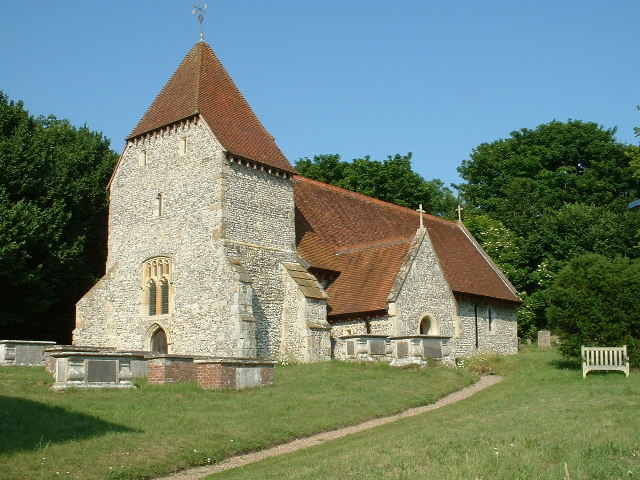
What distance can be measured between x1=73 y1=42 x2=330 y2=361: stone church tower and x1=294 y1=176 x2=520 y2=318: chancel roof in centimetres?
174

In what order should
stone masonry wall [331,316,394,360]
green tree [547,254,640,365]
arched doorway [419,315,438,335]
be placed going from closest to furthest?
green tree [547,254,640,365], stone masonry wall [331,316,394,360], arched doorway [419,315,438,335]

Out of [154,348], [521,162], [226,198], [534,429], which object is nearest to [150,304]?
[154,348]

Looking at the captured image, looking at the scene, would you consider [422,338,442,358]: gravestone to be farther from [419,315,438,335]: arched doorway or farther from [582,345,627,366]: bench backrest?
[582,345,627,366]: bench backrest

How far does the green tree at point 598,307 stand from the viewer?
23.7 metres

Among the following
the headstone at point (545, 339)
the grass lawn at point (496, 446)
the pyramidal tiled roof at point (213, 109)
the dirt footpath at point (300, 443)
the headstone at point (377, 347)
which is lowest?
the dirt footpath at point (300, 443)

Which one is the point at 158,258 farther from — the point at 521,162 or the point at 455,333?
the point at 521,162

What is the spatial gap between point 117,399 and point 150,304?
11233 millimetres

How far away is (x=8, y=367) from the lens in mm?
22922

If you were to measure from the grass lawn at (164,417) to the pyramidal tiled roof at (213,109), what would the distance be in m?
9.00

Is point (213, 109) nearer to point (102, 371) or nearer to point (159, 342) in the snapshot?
point (159, 342)

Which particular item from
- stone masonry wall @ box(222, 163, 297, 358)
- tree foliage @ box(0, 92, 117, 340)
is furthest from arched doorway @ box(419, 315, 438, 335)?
tree foliage @ box(0, 92, 117, 340)

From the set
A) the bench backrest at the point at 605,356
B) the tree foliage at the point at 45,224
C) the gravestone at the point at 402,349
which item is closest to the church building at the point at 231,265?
the gravestone at the point at 402,349

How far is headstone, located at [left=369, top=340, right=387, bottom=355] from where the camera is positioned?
25641 mm

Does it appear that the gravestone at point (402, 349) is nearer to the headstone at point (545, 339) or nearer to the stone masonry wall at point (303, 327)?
the stone masonry wall at point (303, 327)
